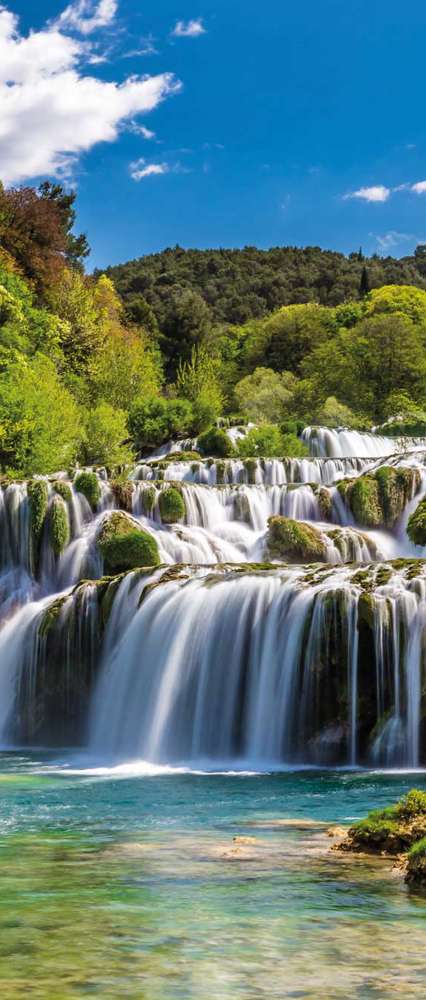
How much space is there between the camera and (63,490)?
31.0m

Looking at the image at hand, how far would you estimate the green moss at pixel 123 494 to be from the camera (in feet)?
105

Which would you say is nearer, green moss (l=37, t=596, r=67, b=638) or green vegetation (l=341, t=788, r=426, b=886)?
green vegetation (l=341, t=788, r=426, b=886)

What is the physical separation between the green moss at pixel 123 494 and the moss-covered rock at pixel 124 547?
260 centimetres

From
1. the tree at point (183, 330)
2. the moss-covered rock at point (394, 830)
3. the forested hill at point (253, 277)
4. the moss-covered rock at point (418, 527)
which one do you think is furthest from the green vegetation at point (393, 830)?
the forested hill at point (253, 277)

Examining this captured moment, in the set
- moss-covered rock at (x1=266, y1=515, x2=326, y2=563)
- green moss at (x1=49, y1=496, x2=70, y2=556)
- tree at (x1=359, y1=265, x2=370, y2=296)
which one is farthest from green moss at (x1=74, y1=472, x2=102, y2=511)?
tree at (x1=359, y1=265, x2=370, y2=296)

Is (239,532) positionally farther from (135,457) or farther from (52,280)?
(52,280)

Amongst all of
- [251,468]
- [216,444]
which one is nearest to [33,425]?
[251,468]

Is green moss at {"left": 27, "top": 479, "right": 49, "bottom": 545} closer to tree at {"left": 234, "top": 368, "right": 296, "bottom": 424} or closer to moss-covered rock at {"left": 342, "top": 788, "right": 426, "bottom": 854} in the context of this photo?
moss-covered rock at {"left": 342, "top": 788, "right": 426, "bottom": 854}

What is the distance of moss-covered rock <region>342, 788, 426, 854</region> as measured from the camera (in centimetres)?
946

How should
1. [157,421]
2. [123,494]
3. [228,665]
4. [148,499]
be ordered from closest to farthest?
[228,665]
[148,499]
[123,494]
[157,421]

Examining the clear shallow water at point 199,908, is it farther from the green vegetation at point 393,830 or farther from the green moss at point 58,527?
the green moss at point 58,527

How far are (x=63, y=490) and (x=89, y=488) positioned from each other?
3.18 ft

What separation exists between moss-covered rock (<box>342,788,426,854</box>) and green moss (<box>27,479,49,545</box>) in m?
21.2

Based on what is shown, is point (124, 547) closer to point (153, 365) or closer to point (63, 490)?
point (63, 490)
